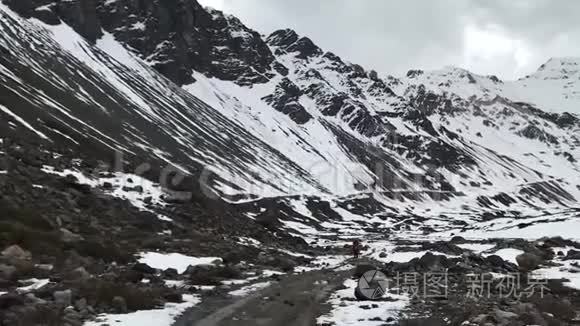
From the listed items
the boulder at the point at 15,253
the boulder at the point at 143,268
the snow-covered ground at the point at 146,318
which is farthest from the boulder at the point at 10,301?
the boulder at the point at 143,268

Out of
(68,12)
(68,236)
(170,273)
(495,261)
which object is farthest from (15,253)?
(68,12)

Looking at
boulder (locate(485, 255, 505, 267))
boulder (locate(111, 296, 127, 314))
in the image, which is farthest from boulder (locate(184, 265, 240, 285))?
boulder (locate(485, 255, 505, 267))

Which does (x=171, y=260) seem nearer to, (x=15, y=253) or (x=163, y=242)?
(x=163, y=242)

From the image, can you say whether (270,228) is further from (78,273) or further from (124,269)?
(78,273)

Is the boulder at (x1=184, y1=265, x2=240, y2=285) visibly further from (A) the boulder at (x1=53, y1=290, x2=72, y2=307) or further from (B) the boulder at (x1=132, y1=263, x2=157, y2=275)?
(A) the boulder at (x1=53, y1=290, x2=72, y2=307)

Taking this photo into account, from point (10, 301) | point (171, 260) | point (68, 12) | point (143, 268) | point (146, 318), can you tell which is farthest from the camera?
point (68, 12)

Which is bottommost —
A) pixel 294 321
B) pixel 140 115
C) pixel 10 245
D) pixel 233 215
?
pixel 294 321

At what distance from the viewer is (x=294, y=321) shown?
18.6 m

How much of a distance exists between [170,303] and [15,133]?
4286 centimetres

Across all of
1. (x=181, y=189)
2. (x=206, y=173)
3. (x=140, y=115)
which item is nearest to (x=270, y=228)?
(x=181, y=189)

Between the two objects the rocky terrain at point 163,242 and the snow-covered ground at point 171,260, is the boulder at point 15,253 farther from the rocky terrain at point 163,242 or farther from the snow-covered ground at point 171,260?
the snow-covered ground at point 171,260
